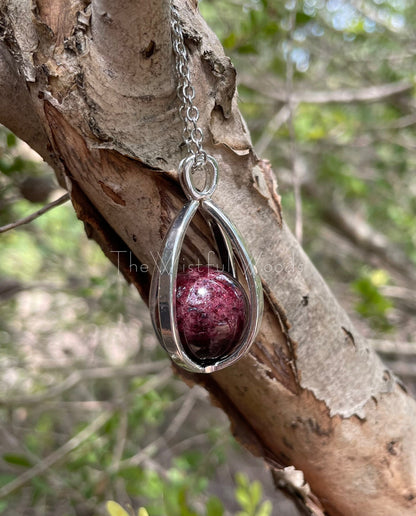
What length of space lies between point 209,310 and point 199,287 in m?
0.03

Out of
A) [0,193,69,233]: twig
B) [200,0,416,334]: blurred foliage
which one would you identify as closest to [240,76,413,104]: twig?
[200,0,416,334]: blurred foliage

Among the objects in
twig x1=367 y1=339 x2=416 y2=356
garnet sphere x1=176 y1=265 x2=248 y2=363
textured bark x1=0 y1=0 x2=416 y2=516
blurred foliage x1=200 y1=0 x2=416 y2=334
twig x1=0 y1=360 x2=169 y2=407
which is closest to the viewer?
textured bark x1=0 y1=0 x2=416 y2=516

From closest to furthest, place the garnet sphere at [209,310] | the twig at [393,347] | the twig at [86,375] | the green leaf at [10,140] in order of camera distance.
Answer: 1. the garnet sphere at [209,310]
2. the green leaf at [10,140]
3. the twig at [86,375]
4. the twig at [393,347]

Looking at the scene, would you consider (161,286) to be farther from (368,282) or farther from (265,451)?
(368,282)

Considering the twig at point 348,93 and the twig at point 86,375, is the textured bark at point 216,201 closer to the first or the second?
the twig at point 86,375

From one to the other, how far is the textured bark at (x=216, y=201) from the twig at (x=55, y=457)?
0.81 m

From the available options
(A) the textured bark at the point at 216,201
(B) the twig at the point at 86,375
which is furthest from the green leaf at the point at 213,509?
(B) the twig at the point at 86,375

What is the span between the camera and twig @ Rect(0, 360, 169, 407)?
1.62 meters

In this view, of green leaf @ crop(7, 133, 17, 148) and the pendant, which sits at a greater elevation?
the pendant

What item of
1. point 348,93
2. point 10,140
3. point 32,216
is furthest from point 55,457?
point 348,93

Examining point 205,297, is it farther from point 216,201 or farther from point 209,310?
point 216,201

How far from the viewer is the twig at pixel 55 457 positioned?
135 centimetres

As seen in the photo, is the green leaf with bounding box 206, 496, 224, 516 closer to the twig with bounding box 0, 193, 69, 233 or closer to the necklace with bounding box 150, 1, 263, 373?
the necklace with bounding box 150, 1, 263, 373

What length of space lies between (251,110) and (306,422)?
6.21 ft
